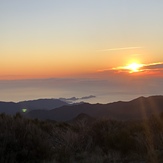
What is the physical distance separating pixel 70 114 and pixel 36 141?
322 feet

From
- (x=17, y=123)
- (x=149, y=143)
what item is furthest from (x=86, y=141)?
(x=17, y=123)

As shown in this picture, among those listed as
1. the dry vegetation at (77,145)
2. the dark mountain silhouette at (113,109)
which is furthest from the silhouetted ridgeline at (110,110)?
the dry vegetation at (77,145)

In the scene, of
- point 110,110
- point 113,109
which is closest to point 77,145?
point 110,110

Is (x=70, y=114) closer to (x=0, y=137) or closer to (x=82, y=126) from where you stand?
(x=82, y=126)

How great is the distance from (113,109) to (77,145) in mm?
81455

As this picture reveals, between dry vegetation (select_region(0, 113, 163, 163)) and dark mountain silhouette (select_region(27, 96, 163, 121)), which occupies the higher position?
dark mountain silhouette (select_region(27, 96, 163, 121))

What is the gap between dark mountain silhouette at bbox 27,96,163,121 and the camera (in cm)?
9024

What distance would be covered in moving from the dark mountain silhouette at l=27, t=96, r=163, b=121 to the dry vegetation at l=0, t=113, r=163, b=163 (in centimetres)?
6264

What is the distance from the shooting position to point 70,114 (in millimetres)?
113000

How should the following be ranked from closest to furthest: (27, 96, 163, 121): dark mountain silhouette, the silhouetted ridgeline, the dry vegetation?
the dry vegetation → the silhouetted ridgeline → (27, 96, 163, 121): dark mountain silhouette

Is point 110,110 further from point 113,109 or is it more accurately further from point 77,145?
point 77,145

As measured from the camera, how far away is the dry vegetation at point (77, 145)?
46.8 ft

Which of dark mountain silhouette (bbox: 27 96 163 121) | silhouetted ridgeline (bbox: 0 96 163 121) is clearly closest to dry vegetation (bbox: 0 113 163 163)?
silhouetted ridgeline (bbox: 0 96 163 121)

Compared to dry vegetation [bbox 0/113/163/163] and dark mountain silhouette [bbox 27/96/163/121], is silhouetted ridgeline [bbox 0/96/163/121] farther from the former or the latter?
dry vegetation [bbox 0/113/163/163]
